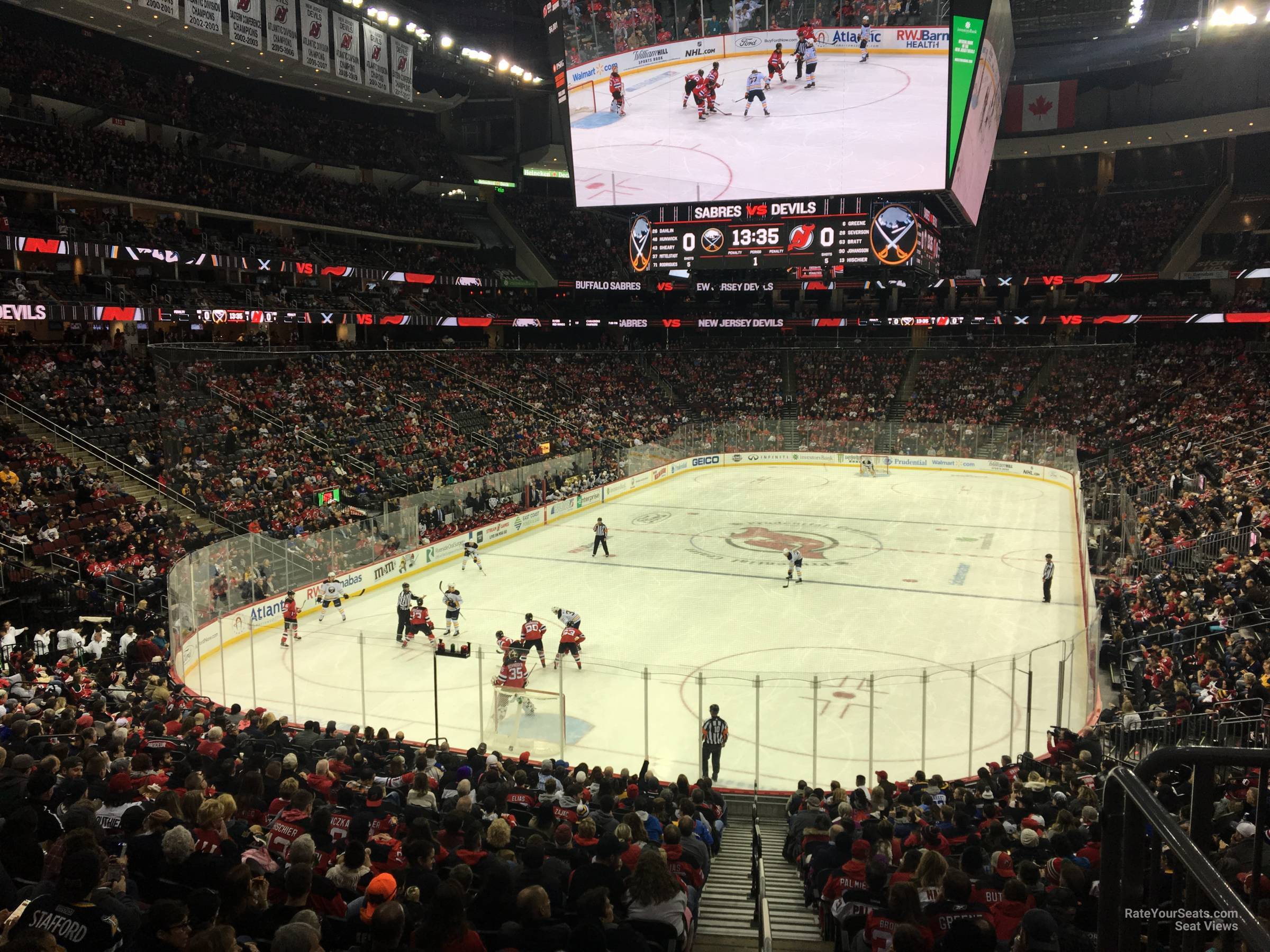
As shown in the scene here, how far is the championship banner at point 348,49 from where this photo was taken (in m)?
36.3

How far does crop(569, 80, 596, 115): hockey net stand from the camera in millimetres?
28219

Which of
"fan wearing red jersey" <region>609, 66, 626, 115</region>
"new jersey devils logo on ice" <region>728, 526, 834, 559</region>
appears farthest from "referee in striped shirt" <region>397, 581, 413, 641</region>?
"fan wearing red jersey" <region>609, 66, 626, 115</region>

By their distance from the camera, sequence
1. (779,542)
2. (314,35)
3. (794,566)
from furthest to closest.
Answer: (314,35) → (779,542) → (794,566)

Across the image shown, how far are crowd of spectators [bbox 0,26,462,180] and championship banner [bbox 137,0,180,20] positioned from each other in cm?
705

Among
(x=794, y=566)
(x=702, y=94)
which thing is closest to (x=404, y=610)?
(x=794, y=566)

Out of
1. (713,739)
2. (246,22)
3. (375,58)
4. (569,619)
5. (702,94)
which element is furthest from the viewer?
(375,58)

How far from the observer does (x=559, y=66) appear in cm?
2888

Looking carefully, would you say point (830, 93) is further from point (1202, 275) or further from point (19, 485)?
point (1202, 275)

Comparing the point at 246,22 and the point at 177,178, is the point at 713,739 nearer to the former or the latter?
the point at 246,22

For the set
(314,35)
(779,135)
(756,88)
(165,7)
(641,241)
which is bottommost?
(641,241)

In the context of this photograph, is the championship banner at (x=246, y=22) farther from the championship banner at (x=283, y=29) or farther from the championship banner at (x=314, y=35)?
the championship banner at (x=314, y=35)

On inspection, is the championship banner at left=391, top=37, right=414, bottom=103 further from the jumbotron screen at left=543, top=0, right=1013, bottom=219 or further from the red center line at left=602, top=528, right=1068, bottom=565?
the red center line at left=602, top=528, right=1068, bottom=565

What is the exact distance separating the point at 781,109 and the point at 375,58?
21.0 m

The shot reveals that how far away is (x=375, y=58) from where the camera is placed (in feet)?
127
